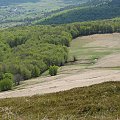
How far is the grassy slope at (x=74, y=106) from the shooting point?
22.8 metres

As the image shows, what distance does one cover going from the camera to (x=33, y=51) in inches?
5374

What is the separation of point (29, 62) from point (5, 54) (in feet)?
64.0

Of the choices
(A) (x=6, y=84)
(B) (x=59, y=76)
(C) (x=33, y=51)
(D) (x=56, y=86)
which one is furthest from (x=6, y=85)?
(C) (x=33, y=51)

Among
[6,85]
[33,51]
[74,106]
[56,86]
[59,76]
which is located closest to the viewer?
[74,106]

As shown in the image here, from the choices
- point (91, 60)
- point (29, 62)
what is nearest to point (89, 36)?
point (91, 60)

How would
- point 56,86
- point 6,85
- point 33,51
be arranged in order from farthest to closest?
point 33,51 → point 6,85 → point 56,86

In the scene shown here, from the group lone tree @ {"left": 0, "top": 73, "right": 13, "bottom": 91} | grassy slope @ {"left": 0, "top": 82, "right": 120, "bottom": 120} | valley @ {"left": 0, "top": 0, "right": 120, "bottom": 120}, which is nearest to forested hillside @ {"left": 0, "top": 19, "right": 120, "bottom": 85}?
valley @ {"left": 0, "top": 0, "right": 120, "bottom": 120}

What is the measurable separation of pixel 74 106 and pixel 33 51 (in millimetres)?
111270

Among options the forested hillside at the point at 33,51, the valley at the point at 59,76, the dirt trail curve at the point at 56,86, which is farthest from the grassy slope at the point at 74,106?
the forested hillside at the point at 33,51

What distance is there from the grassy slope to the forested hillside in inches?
Answer: 3144

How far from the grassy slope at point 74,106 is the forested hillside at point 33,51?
79864mm

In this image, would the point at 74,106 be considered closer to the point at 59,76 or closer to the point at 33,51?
the point at 59,76

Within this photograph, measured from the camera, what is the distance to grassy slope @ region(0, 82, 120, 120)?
22.8 meters

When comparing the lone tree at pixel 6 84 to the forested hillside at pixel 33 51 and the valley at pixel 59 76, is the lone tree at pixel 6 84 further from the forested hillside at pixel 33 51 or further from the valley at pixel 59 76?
the forested hillside at pixel 33 51
